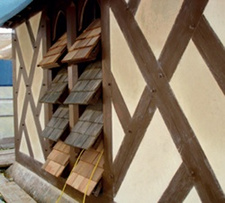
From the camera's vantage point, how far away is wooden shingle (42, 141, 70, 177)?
3.21 metres

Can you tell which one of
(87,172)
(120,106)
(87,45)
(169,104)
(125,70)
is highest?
(87,45)

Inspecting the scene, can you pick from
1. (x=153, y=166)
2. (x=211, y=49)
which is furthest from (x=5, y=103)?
(x=211, y=49)

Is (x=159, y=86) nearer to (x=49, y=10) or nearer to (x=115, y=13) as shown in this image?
(x=115, y=13)

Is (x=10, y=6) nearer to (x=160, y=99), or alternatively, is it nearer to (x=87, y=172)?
(x=87, y=172)

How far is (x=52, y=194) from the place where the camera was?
11.7 feet

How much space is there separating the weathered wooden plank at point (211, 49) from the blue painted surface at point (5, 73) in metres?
6.72

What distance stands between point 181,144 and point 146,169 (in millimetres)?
402

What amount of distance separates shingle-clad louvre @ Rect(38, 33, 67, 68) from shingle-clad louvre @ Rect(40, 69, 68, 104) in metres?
0.15

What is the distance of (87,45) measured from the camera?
276 cm

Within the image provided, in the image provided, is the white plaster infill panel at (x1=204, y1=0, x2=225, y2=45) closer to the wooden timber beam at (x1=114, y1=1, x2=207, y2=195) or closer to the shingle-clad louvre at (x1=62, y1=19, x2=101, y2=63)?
the wooden timber beam at (x1=114, y1=1, x2=207, y2=195)

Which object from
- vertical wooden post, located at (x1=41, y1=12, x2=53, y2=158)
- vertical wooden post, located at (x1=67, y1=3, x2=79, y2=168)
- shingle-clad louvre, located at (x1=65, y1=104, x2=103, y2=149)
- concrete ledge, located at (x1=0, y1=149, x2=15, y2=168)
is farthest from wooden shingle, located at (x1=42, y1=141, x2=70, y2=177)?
concrete ledge, located at (x1=0, y1=149, x2=15, y2=168)

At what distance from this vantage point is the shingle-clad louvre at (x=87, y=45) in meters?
2.68

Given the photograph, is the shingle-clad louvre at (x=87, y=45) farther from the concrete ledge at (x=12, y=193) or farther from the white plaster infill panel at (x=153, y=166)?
the concrete ledge at (x=12, y=193)

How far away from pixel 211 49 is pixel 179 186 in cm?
87
